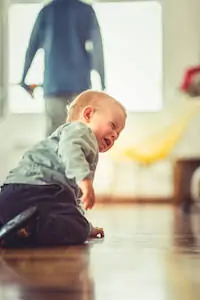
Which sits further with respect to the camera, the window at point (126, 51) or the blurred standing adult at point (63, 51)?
the window at point (126, 51)

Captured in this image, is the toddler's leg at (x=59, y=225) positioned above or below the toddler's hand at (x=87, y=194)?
below

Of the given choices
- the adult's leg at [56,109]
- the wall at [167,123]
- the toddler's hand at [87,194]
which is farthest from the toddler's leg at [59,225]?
the wall at [167,123]

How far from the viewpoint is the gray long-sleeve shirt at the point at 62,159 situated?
5.01ft

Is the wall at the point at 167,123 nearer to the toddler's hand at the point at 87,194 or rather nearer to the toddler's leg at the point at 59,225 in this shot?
the toddler's leg at the point at 59,225

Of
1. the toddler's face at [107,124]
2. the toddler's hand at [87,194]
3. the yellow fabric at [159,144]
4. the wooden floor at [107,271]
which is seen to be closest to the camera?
the wooden floor at [107,271]

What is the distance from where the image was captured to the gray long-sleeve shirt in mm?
1526

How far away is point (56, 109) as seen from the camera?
3014mm

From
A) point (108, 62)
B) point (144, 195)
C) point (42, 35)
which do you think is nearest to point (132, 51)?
point (108, 62)

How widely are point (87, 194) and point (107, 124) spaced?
0.29m

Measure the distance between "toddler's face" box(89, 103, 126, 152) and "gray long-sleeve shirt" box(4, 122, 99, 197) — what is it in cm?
7

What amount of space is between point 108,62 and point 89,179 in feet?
10.5

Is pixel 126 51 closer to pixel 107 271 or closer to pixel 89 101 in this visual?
pixel 89 101

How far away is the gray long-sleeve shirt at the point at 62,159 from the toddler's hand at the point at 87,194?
0.11ft

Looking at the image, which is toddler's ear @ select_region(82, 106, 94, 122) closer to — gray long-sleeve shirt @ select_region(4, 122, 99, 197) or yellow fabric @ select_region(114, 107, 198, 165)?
gray long-sleeve shirt @ select_region(4, 122, 99, 197)
